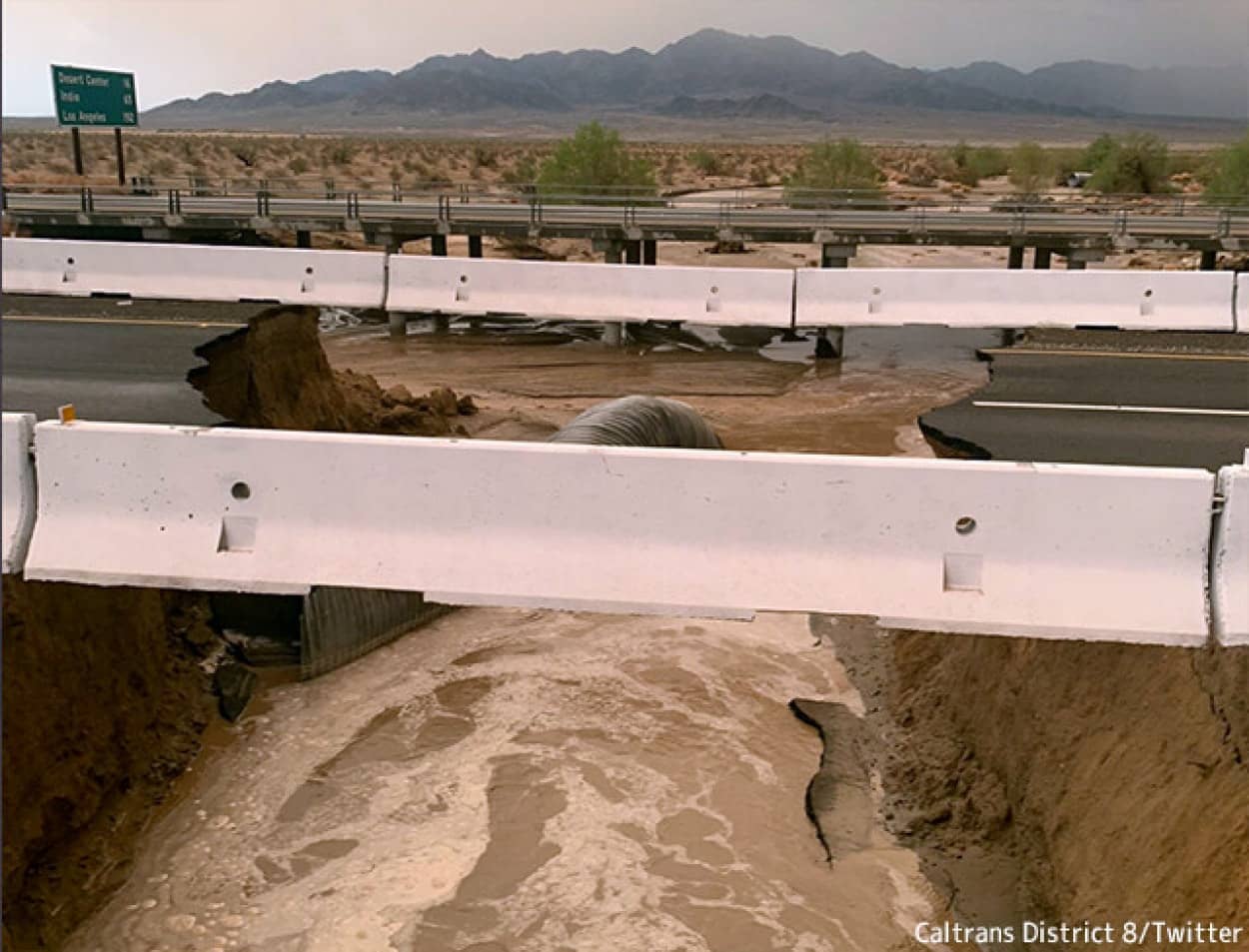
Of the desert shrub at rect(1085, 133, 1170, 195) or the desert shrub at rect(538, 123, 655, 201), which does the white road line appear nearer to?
the desert shrub at rect(538, 123, 655, 201)

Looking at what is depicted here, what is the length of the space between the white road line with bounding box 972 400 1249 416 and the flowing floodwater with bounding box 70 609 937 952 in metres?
2.92

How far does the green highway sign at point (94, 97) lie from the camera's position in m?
31.6

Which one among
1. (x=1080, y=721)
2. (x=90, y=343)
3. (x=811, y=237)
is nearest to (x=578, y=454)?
(x=1080, y=721)

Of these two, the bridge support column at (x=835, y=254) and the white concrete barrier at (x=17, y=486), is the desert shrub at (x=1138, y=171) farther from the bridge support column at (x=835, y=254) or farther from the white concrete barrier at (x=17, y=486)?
the white concrete barrier at (x=17, y=486)

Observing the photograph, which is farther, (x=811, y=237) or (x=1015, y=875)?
(x=811, y=237)

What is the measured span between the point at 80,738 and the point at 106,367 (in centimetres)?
494

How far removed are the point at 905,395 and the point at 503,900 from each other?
12794 millimetres

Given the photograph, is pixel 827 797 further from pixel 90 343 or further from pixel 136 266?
pixel 136 266

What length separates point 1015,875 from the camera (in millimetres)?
7000

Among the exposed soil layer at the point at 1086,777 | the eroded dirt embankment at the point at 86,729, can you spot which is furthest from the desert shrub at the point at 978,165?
the eroded dirt embankment at the point at 86,729

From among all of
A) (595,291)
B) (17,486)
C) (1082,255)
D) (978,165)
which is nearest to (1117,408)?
(17,486)

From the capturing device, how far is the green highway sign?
31.6 meters

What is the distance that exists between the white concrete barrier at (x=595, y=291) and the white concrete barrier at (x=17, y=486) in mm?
13513

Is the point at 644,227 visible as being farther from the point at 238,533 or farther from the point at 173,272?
the point at 238,533
